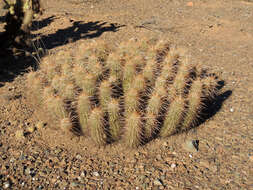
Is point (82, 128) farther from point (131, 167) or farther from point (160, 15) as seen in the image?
point (160, 15)

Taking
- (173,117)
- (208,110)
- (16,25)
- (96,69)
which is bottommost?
(208,110)

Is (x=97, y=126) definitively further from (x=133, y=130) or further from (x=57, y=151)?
(x=57, y=151)

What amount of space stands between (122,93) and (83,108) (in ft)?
1.91

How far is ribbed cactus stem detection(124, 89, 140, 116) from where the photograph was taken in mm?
3064

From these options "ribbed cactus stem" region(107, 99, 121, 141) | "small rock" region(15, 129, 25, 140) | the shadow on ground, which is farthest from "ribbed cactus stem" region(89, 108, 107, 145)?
the shadow on ground

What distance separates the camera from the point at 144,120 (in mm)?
3176

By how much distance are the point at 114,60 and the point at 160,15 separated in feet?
18.1

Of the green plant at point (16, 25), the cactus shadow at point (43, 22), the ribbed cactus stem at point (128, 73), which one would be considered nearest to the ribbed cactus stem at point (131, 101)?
the ribbed cactus stem at point (128, 73)

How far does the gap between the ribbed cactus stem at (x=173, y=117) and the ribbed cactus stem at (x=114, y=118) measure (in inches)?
22.8

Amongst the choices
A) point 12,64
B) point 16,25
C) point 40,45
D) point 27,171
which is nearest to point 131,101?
point 27,171

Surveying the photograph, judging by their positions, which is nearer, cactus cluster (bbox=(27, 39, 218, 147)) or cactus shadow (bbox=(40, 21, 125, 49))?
cactus cluster (bbox=(27, 39, 218, 147))

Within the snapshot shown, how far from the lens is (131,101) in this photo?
3.08 meters

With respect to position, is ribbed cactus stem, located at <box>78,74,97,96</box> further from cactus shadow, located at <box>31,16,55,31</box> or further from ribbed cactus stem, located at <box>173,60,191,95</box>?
cactus shadow, located at <box>31,16,55,31</box>

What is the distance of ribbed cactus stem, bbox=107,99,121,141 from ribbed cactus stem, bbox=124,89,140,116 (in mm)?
120
